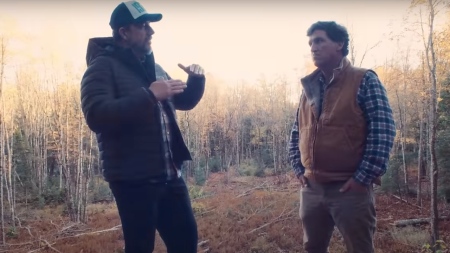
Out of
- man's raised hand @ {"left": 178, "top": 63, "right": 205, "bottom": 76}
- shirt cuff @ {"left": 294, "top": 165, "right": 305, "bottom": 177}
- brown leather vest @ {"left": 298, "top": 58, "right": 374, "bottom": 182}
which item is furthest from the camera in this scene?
shirt cuff @ {"left": 294, "top": 165, "right": 305, "bottom": 177}

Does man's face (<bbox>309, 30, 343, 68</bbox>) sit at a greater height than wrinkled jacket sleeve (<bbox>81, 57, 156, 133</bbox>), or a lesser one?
greater

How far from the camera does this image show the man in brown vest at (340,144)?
208 cm

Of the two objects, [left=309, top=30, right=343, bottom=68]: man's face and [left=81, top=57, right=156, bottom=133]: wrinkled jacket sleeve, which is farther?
[left=309, top=30, right=343, bottom=68]: man's face

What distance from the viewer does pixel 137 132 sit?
1.65 meters

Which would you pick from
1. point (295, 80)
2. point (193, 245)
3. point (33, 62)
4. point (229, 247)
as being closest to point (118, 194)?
point (193, 245)

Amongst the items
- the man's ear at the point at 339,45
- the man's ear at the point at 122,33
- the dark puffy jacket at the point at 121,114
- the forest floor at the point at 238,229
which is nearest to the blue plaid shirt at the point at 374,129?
the man's ear at the point at 339,45

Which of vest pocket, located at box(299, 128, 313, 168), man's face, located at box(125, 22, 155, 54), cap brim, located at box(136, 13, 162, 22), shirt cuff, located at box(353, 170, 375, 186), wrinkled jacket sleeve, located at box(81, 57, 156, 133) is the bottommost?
shirt cuff, located at box(353, 170, 375, 186)

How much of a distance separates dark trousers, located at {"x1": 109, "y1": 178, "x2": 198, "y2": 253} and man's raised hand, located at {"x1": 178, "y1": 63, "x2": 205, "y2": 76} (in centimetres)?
60

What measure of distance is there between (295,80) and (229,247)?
23091mm

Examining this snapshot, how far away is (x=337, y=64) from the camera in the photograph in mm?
2348

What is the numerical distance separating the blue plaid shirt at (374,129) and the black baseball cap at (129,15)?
1.32 metres

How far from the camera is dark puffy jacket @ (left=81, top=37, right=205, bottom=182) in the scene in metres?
1.57

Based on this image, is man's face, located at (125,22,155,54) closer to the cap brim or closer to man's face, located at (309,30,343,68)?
the cap brim

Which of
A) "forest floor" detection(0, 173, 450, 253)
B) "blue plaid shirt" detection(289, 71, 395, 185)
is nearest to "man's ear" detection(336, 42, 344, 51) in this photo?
"blue plaid shirt" detection(289, 71, 395, 185)
